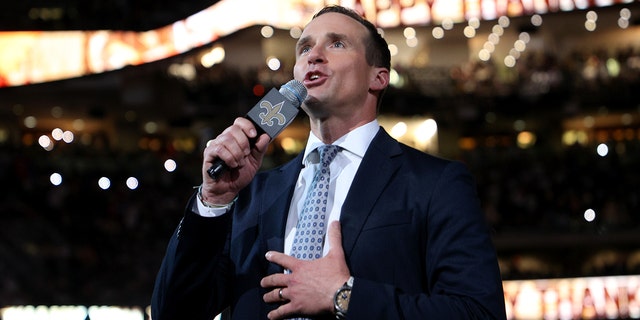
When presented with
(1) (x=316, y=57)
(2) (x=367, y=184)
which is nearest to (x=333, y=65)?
(1) (x=316, y=57)

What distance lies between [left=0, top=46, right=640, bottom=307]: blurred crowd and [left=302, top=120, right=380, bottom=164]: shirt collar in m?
10.0

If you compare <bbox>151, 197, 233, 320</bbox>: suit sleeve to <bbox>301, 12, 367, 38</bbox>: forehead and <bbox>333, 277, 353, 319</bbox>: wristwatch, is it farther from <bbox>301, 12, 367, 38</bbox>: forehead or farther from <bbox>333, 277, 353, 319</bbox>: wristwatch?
<bbox>301, 12, 367, 38</bbox>: forehead

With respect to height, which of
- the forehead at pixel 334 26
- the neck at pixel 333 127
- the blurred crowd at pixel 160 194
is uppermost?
the blurred crowd at pixel 160 194

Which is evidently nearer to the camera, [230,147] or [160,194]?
[230,147]

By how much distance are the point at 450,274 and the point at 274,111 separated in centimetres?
71

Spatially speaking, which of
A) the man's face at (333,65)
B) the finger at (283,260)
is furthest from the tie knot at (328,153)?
the finger at (283,260)

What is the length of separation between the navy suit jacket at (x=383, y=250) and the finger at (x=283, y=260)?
0.61ft

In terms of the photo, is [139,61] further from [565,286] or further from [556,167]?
[565,286]

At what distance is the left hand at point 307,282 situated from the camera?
273 centimetres

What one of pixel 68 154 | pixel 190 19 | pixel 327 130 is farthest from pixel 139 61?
pixel 327 130

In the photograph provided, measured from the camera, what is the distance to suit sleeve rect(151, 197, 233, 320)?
A: 2945 mm

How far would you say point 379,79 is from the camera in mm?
3291

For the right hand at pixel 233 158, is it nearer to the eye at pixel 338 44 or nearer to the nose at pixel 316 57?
the nose at pixel 316 57

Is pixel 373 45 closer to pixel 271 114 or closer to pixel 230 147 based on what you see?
pixel 271 114
